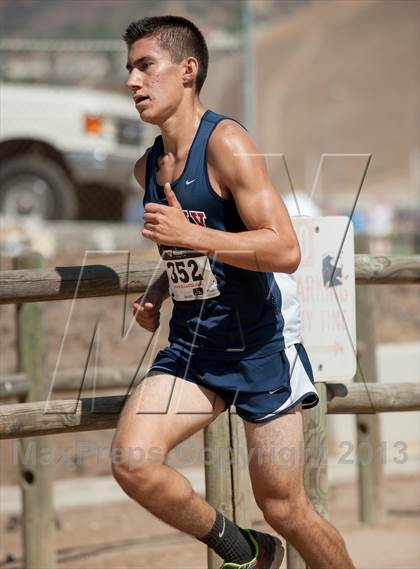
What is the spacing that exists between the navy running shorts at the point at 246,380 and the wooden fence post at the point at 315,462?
0.71 m

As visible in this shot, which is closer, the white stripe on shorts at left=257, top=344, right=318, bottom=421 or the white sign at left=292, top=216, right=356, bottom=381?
the white stripe on shorts at left=257, top=344, right=318, bottom=421

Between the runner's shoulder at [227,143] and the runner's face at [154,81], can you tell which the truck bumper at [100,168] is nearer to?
the runner's face at [154,81]

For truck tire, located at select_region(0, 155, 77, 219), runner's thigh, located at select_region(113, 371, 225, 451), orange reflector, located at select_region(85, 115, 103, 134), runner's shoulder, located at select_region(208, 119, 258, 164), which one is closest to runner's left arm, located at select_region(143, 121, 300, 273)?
runner's shoulder, located at select_region(208, 119, 258, 164)

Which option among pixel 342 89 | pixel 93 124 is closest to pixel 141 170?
pixel 93 124

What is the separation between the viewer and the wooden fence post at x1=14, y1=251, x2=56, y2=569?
5496 mm

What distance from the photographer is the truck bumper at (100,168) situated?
11398 mm

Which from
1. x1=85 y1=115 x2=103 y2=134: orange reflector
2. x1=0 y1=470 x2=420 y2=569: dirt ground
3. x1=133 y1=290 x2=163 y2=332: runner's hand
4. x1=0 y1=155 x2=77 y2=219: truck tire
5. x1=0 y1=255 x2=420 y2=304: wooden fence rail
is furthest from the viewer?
x1=85 y1=115 x2=103 y2=134: orange reflector

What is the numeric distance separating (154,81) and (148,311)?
2.78 feet

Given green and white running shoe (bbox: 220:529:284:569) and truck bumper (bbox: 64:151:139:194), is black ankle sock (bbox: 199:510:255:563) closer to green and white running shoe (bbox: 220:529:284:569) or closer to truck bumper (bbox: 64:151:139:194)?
green and white running shoe (bbox: 220:529:284:569)

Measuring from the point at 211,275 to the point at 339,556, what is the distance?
3.69 feet

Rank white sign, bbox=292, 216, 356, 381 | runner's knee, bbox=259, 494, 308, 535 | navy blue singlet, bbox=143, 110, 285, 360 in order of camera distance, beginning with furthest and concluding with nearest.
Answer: white sign, bbox=292, 216, 356, 381
runner's knee, bbox=259, 494, 308, 535
navy blue singlet, bbox=143, 110, 285, 360

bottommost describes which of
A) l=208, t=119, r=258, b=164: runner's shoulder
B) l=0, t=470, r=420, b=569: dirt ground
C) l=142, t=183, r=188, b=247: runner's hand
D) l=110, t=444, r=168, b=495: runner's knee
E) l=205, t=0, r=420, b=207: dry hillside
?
l=0, t=470, r=420, b=569: dirt ground

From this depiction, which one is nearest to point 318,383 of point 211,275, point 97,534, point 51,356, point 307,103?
point 211,275

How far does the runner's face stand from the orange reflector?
25.2 feet
